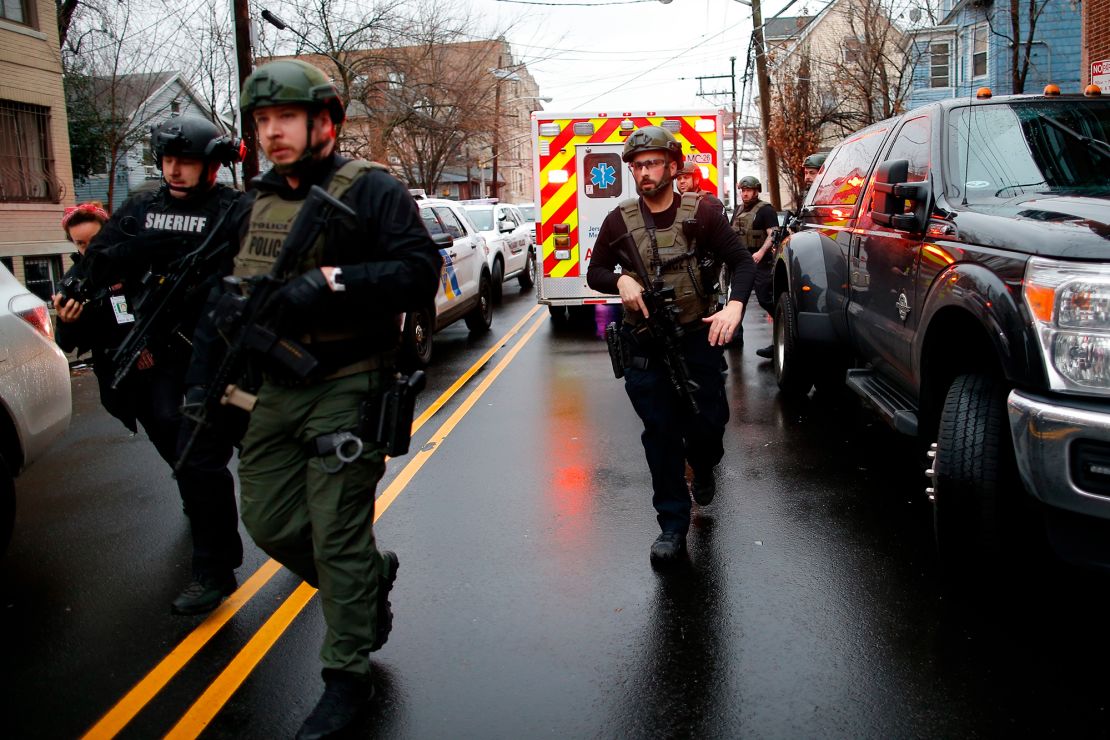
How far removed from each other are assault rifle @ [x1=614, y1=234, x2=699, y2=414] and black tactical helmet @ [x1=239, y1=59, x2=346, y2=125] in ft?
6.06

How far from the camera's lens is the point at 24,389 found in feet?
15.9

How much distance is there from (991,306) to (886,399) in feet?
5.51

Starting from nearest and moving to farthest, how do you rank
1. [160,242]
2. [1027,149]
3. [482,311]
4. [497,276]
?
[160,242]
[1027,149]
[482,311]
[497,276]

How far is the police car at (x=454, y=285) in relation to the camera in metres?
10.2

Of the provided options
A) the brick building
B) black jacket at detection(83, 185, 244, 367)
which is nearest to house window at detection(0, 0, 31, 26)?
the brick building

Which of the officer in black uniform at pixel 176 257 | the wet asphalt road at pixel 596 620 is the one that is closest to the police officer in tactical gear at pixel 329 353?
the wet asphalt road at pixel 596 620

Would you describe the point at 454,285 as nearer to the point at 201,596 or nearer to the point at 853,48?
the point at 201,596

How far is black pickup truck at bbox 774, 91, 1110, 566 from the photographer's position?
3.24m

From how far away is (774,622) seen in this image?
394cm

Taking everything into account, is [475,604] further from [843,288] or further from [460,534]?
[843,288]

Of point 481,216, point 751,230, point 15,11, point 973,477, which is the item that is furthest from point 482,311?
point 15,11

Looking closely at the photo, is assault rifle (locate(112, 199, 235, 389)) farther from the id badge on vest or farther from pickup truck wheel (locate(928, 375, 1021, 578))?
pickup truck wheel (locate(928, 375, 1021, 578))

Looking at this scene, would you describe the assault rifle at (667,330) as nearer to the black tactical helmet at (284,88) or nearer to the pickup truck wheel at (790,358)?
the black tactical helmet at (284,88)

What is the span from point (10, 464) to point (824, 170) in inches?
234
